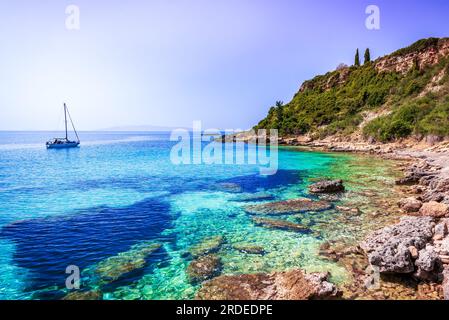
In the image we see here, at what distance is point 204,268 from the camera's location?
1056cm

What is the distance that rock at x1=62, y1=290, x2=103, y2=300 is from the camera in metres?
8.77

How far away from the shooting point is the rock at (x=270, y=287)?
822 cm

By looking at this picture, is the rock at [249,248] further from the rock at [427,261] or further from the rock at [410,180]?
the rock at [410,180]

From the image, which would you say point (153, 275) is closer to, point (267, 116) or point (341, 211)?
point (341, 211)

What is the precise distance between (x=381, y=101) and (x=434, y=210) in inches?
2761

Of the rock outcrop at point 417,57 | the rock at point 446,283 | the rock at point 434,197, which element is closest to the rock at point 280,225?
the rock at point 446,283

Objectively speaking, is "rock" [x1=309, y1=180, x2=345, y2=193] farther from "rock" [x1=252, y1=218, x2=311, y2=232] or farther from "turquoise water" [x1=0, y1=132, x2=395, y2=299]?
"rock" [x1=252, y1=218, x2=311, y2=232]

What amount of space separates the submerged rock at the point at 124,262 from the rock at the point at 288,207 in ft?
24.5

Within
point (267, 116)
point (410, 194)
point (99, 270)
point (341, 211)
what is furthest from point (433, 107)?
point (99, 270)

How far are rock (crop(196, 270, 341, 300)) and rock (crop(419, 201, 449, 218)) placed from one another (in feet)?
29.5

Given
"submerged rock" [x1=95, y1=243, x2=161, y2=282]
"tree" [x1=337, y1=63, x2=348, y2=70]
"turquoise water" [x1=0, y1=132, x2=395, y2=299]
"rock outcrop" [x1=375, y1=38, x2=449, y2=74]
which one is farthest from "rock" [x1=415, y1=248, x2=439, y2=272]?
"tree" [x1=337, y1=63, x2=348, y2=70]
